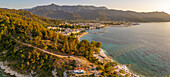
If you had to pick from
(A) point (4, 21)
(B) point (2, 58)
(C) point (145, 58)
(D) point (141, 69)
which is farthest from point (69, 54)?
(A) point (4, 21)

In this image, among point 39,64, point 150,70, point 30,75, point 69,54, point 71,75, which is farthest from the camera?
point 69,54

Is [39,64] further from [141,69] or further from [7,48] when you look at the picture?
[141,69]

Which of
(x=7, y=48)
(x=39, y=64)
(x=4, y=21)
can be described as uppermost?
(x=4, y=21)

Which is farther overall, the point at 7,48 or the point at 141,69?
the point at 7,48

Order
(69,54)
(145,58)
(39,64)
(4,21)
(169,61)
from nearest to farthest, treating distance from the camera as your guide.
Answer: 1. (39,64)
2. (69,54)
3. (169,61)
4. (145,58)
5. (4,21)

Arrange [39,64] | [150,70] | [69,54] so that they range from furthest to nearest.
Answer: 1. [69,54]
2. [150,70]
3. [39,64]

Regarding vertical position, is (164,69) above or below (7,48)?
below

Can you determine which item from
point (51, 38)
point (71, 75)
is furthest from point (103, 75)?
point (51, 38)

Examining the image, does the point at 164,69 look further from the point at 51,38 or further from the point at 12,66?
the point at 12,66

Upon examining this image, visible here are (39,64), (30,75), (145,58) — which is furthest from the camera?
(145,58)
